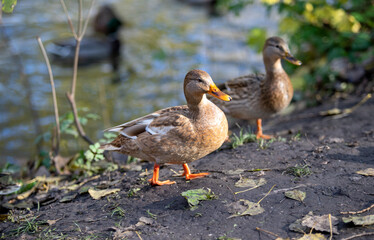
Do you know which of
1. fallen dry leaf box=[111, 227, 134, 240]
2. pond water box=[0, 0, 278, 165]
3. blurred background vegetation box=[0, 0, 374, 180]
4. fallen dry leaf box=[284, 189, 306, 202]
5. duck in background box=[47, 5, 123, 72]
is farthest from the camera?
duck in background box=[47, 5, 123, 72]

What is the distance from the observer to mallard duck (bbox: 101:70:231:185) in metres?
3.63

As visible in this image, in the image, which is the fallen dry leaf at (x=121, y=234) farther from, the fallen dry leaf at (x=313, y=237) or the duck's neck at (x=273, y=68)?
the duck's neck at (x=273, y=68)

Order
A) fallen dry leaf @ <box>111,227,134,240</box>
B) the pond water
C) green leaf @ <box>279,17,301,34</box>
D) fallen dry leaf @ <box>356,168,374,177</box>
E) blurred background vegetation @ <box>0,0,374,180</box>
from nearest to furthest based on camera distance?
fallen dry leaf @ <box>111,227,134,240</box>
fallen dry leaf @ <box>356,168,374,177</box>
blurred background vegetation @ <box>0,0,374,180</box>
green leaf @ <box>279,17,301,34</box>
the pond water

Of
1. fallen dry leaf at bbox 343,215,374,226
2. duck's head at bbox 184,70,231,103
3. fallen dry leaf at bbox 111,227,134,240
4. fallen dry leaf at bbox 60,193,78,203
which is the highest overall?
duck's head at bbox 184,70,231,103

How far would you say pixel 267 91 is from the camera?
5191 millimetres

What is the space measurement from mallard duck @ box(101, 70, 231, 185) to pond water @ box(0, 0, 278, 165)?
2723mm

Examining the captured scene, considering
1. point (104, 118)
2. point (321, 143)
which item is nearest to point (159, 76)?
point (104, 118)

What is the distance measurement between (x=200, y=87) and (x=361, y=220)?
1.65 m

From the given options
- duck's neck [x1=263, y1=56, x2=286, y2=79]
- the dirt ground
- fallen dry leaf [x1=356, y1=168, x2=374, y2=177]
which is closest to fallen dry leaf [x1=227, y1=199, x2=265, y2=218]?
the dirt ground

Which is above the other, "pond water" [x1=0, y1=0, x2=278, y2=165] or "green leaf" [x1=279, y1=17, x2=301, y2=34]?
"green leaf" [x1=279, y1=17, x2=301, y2=34]

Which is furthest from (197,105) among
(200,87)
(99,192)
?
(99,192)

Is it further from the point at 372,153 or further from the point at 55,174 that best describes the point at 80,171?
the point at 372,153

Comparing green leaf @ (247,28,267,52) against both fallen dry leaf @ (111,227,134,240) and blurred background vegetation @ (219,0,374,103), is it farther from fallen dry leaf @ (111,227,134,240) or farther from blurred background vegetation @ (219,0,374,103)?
fallen dry leaf @ (111,227,134,240)

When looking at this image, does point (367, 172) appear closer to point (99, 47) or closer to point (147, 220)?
point (147, 220)
